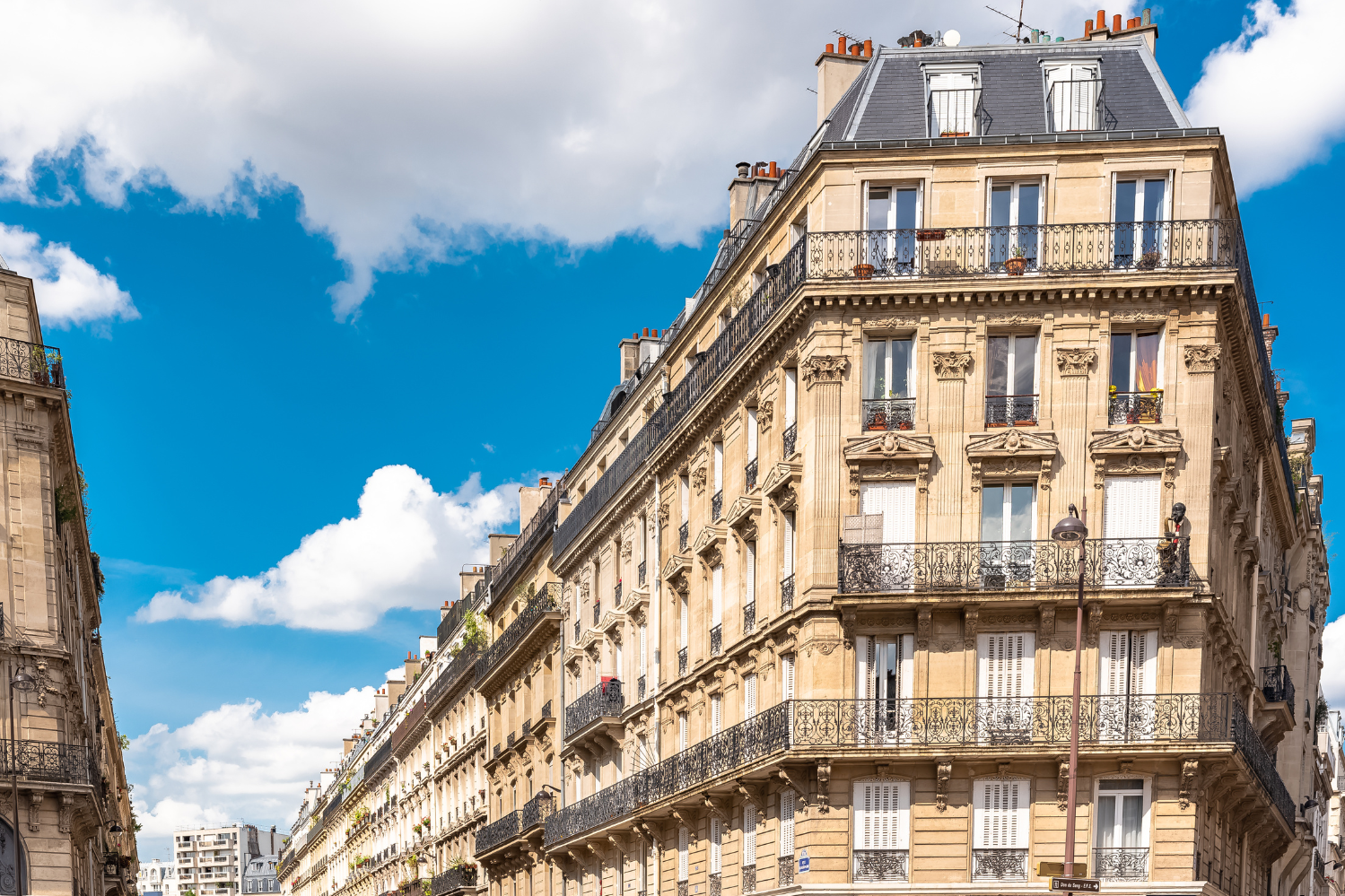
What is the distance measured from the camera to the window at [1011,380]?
2750 cm

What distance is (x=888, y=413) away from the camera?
2797 cm

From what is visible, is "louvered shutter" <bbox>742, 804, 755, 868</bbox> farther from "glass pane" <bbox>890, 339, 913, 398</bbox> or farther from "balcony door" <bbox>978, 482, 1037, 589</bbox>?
"glass pane" <bbox>890, 339, 913, 398</bbox>

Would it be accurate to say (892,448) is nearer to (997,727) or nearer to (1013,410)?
(1013,410)

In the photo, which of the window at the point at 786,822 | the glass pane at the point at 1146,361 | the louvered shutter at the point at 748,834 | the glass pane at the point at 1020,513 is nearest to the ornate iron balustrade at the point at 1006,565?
the glass pane at the point at 1020,513

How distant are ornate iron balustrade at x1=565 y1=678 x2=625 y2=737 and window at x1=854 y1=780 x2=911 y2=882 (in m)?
13.9

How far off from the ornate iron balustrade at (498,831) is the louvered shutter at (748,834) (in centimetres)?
1951

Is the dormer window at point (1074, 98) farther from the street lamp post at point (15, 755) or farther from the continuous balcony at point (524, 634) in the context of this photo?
the continuous balcony at point (524, 634)

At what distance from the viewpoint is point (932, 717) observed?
26.8 meters

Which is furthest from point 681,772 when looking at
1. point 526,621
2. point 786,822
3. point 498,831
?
point 498,831

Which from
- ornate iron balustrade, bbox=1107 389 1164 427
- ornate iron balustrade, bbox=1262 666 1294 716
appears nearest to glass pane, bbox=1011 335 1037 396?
ornate iron balustrade, bbox=1107 389 1164 427

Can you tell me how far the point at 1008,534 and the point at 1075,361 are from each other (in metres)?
3.18

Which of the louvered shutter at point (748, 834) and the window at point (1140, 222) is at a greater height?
the window at point (1140, 222)

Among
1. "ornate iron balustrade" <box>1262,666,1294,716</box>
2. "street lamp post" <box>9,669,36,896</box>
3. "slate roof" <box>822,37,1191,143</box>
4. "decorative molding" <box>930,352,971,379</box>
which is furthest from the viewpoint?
"ornate iron balustrade" <box>1262,666,1294,716</box>

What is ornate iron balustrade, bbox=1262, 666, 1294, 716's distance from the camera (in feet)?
116
